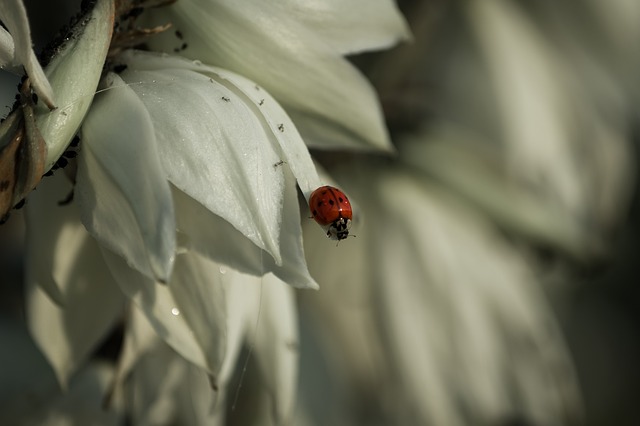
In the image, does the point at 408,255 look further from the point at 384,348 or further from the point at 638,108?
the point at 638,108

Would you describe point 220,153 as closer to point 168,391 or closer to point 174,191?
point 174,191

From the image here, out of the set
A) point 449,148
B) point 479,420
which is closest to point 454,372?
point 479,420

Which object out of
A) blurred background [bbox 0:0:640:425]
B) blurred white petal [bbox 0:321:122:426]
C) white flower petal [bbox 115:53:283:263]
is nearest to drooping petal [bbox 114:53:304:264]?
white flower petal [bbox 115:53:283:263]

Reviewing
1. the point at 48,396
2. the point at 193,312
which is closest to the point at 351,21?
the point at 193,312

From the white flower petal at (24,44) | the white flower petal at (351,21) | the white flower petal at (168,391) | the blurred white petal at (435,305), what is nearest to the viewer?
the white flower petal at (24,44)

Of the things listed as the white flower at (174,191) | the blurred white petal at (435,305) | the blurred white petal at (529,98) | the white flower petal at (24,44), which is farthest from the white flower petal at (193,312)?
the blurred white petal at (529,98)

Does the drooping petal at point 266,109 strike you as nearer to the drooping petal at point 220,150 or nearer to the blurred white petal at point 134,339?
the drooping petal at point 220,150
